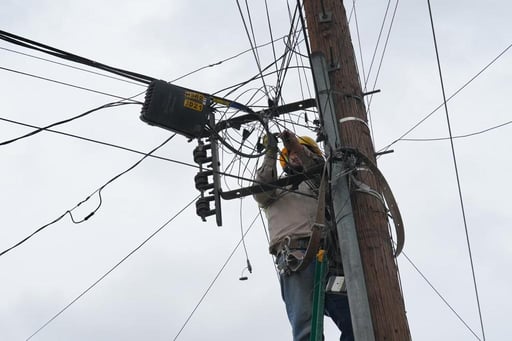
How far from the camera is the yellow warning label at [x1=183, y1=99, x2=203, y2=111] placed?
728 cm

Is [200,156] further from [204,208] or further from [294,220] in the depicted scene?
[294,220]

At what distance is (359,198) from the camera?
6234 millimetres

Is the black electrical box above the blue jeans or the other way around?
above

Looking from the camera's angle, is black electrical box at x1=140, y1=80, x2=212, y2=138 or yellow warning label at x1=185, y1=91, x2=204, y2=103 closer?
black electrical box at x1=140, y1=80, x2=212, y2=138

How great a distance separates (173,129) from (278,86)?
121 cm

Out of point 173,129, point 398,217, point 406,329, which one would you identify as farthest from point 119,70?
point 406,329

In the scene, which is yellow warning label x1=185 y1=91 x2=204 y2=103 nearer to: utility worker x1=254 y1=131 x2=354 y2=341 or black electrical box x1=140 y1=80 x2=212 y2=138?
black electrical box x1=140 y1=80 x2=212 y2=138

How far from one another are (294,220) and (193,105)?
125 centimetres

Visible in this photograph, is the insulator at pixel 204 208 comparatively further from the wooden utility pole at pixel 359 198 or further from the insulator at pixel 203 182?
the wooden utility pole at pixel 359 198

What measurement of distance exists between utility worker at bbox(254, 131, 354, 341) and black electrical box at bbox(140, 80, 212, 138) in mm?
600

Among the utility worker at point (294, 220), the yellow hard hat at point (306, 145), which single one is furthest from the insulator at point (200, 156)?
the yellow hard hat at point (306, 145)

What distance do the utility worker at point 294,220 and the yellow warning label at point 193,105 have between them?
606 millimetres

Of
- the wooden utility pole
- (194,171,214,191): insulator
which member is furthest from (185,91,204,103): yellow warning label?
the wooden utility pole

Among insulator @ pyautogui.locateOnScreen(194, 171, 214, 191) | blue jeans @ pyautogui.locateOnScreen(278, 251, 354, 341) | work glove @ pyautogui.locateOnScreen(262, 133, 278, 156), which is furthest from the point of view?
insulator @ pyautogui.locateOnScreen(194, 171, 214, 191)
